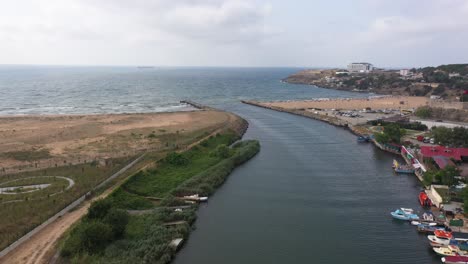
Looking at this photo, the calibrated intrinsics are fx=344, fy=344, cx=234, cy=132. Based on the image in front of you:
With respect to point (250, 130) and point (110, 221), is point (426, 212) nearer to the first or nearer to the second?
point (110, 221)

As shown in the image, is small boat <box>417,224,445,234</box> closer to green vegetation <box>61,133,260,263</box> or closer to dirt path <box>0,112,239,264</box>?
green vegetation <box>61,133,260,263</box>

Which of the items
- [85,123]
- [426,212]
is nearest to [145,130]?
[85,123]

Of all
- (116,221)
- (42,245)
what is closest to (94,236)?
(116,221)

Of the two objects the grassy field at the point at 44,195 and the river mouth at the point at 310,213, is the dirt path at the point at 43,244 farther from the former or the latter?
the river mouth at the point at 310,213

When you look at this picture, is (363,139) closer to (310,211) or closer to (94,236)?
(310,211)

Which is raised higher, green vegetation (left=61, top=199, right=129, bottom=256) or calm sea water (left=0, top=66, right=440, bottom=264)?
green vegetation (left=61, top=199, right=129, bottom=256)

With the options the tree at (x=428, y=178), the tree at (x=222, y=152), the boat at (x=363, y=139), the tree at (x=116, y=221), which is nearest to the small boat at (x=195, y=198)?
the tree at (x=116, y=221)

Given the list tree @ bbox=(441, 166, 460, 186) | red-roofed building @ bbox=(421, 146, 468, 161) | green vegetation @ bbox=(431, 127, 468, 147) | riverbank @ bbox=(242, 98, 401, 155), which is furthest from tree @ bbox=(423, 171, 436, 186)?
green vegetation @ bbox=(431, 127, 468, 147)
